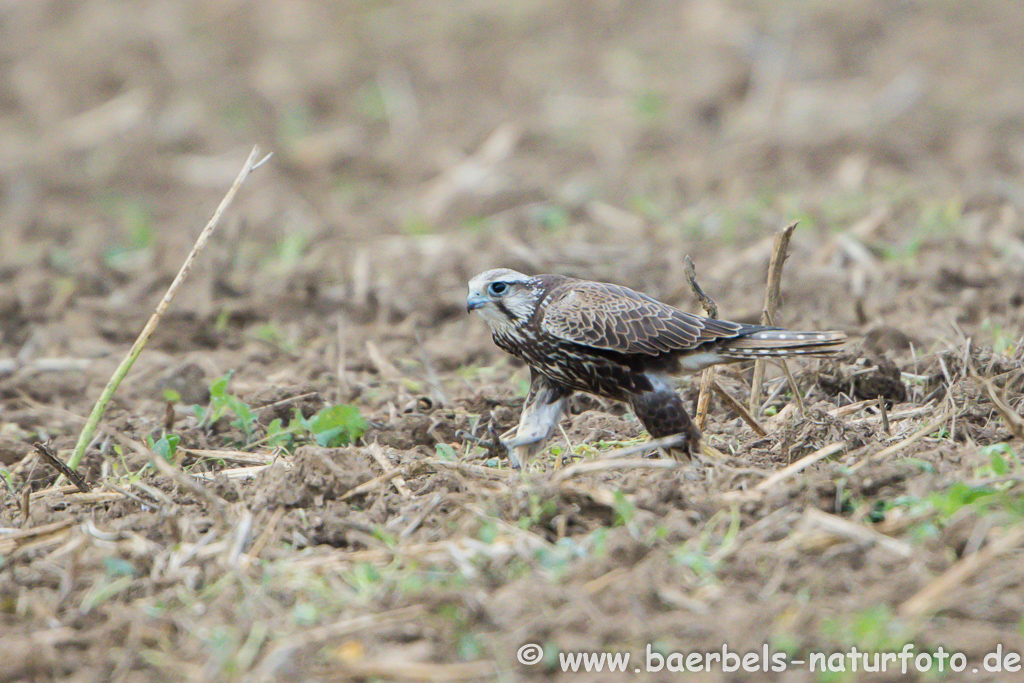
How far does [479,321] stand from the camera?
732 centimetres

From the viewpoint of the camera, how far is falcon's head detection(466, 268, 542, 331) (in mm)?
5020

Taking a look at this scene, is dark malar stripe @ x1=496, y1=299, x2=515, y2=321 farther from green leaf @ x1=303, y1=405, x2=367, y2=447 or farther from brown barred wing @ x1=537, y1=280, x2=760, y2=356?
green leaf @ x1=303, y1=405, x2=367, y2=447

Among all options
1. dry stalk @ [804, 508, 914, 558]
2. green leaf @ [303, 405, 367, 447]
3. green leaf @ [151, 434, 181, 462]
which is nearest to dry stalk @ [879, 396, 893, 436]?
dry stalk @ [804, 508, 914, 558]

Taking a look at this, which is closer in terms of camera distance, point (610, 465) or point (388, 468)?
point (610, 465)

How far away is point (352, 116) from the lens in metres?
12.8

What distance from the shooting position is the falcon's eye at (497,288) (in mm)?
5039

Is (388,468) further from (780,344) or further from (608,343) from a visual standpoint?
(780,344)

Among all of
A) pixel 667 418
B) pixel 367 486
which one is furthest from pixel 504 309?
pixel 367 486

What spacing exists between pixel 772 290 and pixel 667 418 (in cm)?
102

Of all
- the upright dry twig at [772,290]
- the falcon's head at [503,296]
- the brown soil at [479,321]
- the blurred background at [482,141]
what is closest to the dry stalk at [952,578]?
the brown soil at [479,321]

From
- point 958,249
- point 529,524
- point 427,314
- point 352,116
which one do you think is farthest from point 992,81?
point 529,524

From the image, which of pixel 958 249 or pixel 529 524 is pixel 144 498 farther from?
pixel 958 249

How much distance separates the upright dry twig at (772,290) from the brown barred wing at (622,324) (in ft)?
1.56

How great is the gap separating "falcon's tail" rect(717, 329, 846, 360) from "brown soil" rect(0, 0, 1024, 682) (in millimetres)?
316
